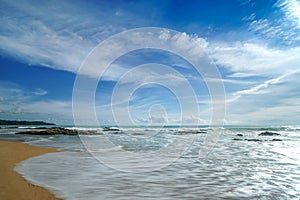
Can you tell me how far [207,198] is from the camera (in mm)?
7102

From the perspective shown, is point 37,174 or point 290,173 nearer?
point 37,174

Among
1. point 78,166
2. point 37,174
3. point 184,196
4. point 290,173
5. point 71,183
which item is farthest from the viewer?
point 78,166

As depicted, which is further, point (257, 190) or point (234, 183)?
point (234, 183)

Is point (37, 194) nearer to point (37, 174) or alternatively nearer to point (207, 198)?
point (37, 174)

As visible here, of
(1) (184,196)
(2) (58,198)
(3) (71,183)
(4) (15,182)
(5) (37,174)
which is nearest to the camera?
(2) (58,198)

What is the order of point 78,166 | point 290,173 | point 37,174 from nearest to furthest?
point 37,174 < point 290,173 < point 78,166

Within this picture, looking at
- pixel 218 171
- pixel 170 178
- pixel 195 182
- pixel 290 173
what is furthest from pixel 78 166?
pixel 290 173

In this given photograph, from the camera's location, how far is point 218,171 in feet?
37.4

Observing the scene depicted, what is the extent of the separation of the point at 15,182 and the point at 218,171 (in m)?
8.44

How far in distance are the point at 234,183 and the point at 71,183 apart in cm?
591

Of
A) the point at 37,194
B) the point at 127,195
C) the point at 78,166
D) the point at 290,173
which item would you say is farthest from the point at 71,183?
the point at 290,173

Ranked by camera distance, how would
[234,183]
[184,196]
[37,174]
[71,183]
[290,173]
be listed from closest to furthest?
1. [184,196]
2. [71,183]
3. [234,183]
4. [37,174]
5. [290,173]

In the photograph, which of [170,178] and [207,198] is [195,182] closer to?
[170,178]

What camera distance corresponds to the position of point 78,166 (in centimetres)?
1184
